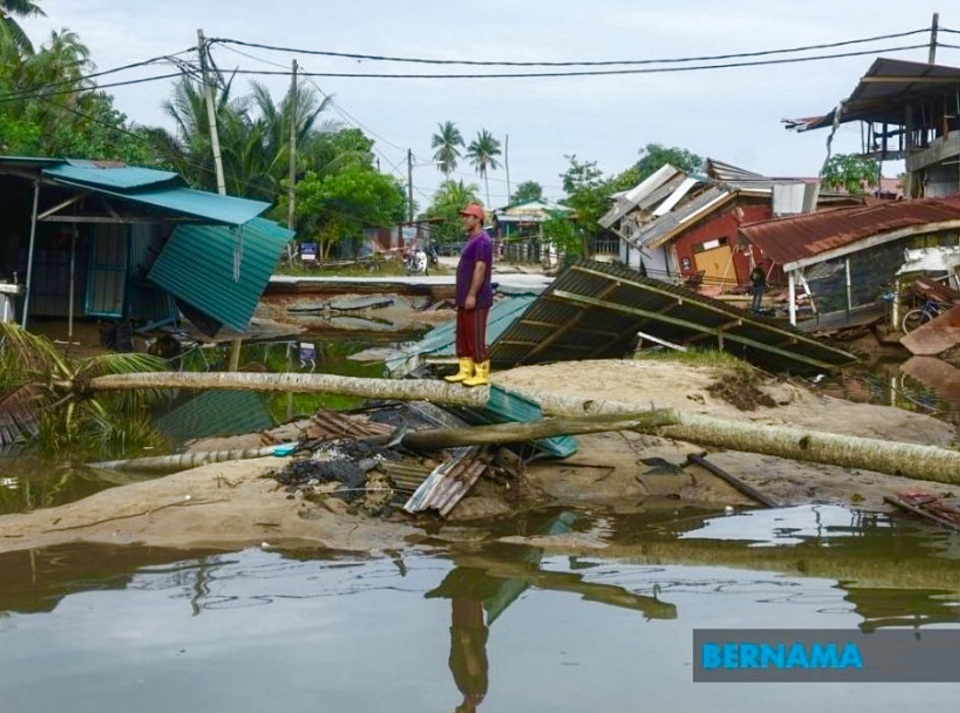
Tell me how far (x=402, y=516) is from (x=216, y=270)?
16891 mm

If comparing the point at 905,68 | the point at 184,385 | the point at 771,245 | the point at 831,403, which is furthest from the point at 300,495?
the point at 905,68

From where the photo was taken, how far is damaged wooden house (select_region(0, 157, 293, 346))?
1947cm

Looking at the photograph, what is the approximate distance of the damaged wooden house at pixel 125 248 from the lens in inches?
766

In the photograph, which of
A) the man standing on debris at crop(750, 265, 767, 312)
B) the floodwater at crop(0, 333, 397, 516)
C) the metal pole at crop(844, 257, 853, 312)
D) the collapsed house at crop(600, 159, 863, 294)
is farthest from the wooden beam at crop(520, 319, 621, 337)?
the collapsed house at crop(600, 159, 863, 294)

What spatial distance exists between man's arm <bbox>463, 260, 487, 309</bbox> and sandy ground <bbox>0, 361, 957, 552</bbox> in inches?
66.8

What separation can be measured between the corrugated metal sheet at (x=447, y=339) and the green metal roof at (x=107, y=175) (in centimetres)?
547

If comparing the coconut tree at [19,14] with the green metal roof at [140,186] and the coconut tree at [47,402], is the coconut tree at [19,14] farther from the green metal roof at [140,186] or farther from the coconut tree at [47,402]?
the coconut tree at [47,402]

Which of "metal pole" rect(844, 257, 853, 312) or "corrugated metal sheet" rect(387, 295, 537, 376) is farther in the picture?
"metal pole" rect(844, 257, 853, 312)

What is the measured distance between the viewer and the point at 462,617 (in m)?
6.79

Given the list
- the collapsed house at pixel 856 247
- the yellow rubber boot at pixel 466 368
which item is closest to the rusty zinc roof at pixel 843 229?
the collapsed house at pixel 856 247

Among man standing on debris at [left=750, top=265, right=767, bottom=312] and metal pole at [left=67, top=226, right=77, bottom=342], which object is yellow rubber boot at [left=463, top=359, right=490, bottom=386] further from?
man standing on debris at [left=750, top=265, right=767, bottom=312]

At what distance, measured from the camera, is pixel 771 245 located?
2550 centimetres

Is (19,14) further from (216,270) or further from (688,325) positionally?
(688,325)

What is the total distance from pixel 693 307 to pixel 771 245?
10.2m
